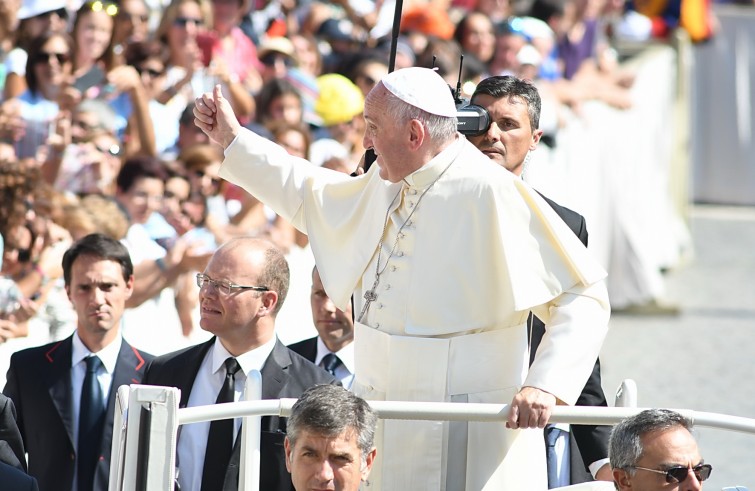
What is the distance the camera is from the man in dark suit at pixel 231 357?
171 inches

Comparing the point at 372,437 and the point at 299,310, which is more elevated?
the point at 299,310

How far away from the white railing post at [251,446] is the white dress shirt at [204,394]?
1.36 feet

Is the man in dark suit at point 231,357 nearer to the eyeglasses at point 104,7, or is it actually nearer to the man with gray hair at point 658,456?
the man with gray hair at point 658,456

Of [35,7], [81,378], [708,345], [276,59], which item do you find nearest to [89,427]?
[81,378]

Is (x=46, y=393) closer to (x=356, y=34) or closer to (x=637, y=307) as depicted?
(x=356, y=34)

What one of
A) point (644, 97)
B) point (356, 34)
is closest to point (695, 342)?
point (644, 97)

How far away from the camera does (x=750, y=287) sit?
14312 millimetres

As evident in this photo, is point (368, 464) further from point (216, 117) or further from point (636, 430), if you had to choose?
point (216, 117)

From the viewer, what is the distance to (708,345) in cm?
1207

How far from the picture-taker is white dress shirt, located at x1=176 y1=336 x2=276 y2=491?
4.34 metres

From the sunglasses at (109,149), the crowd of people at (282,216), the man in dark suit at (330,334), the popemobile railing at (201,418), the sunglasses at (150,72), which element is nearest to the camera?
the popemobile railing at (201,418)

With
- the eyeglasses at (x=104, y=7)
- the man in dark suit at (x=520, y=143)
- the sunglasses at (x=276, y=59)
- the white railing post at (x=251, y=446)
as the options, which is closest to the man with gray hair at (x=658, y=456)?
the man in dark suit at (x=520, y=143)

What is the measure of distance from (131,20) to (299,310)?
2.09m

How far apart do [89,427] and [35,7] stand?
3.32 m
